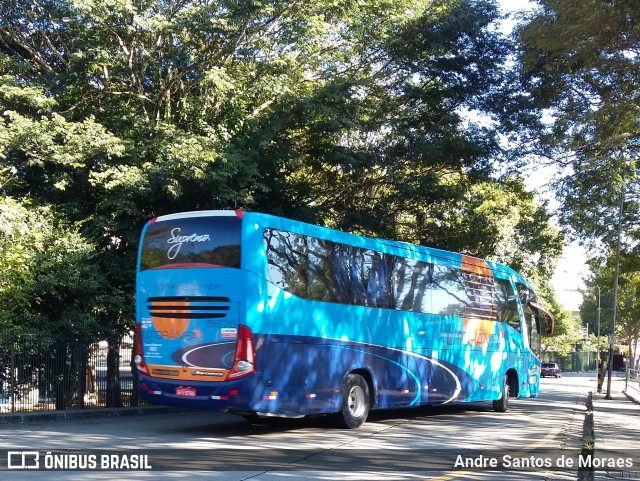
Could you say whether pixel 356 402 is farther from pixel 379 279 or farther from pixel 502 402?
pixel 502 402

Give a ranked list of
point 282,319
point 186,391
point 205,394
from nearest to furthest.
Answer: point 205,394
point 186,391
point 282,319

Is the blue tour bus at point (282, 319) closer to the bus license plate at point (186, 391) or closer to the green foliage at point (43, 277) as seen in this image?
the bus license plate at point (186, 391)

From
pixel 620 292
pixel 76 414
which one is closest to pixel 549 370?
pixel 620 292

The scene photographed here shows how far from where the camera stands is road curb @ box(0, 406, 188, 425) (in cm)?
1489

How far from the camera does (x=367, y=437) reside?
42.0 ft

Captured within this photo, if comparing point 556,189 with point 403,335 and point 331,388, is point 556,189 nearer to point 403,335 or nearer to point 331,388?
point 403,335

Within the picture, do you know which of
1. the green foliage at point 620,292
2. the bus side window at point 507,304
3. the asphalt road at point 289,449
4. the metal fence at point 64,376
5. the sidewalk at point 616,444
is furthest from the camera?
the green foliage at point 620,292

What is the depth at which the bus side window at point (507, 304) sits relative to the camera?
18812 millimetres

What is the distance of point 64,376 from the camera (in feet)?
56.0

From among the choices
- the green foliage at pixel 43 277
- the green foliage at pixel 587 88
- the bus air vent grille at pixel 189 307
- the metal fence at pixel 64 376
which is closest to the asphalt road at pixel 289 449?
the metal fence at pixel 64 376

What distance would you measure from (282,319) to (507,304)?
9187 millimetres

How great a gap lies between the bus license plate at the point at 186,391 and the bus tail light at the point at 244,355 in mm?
827

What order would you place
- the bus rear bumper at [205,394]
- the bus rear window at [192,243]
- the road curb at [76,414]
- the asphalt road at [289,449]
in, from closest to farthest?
the asphalt road at [289,449], the bus rear bumper at [205,394], the bus rear window at [192,243], the road curb at [76,414]

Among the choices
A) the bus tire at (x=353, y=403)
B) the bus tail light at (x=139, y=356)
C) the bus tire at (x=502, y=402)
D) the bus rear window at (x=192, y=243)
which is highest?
the bus rear window at (x=192, y=243)
